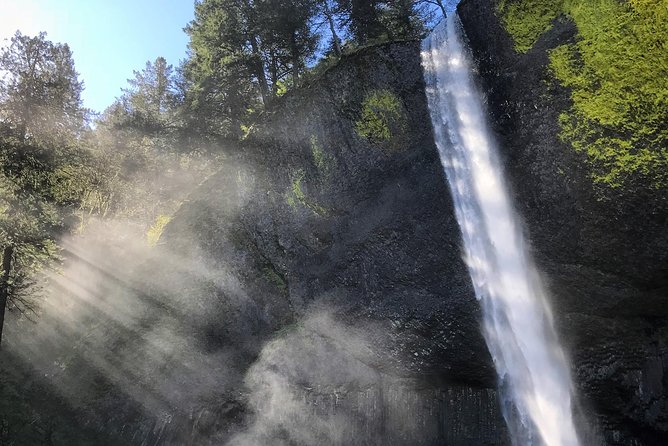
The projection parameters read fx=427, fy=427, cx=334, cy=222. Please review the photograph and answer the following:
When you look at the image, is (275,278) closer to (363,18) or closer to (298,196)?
(298,196)

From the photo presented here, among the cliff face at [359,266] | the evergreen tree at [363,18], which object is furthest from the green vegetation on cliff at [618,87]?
the evergreen tree at [363,18]

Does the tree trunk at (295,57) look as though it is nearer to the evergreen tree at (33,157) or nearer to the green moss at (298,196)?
the green moss at (298,196)

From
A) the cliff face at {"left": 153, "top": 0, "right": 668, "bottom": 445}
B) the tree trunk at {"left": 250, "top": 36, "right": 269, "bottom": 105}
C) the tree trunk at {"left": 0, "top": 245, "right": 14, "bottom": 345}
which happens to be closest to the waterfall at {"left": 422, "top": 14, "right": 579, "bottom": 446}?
the cliff face at {"left": 153, "top": 0, "right": 668, "bottom": 445}

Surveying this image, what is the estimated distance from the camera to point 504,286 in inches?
418

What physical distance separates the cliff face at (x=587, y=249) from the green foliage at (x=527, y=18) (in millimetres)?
194

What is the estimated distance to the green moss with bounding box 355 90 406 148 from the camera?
1232cm

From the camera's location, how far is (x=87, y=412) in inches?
568

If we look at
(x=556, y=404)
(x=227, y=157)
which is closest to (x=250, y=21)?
(x=227, y=157)

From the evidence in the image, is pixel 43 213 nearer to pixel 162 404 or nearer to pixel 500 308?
pixel 162 404

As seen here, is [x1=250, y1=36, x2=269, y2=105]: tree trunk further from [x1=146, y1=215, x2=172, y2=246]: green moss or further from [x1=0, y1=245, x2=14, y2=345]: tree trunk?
[x1=0, y1=245, x2=14, y2=345]: tree trunk

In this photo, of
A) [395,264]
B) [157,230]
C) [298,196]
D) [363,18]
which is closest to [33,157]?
[157,230]

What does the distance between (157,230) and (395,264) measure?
33.5 feet

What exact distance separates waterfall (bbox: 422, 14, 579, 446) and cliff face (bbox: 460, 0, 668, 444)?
399mm

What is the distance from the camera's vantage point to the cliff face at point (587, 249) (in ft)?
29.8
